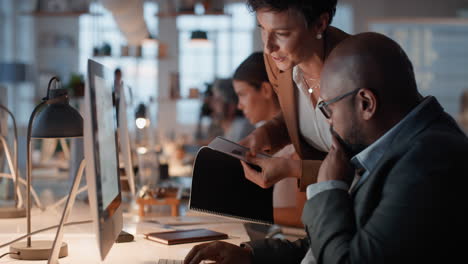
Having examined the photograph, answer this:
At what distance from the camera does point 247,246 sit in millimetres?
1577

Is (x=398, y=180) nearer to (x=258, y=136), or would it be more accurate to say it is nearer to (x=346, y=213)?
(x=346, y=213)

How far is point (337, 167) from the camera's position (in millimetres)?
1208

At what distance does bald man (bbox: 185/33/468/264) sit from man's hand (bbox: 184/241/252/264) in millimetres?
269

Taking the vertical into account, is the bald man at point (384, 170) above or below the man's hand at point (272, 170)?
above

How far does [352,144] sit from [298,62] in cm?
56

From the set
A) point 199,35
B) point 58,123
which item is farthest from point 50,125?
point 199,35

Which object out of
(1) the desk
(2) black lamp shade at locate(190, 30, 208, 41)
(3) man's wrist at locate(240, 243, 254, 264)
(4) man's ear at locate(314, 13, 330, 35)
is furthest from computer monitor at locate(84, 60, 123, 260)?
(2) black lamp shade at locate(190, 30, 208, 41)

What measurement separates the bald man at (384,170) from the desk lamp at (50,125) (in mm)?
676

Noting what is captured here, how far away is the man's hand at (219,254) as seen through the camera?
147cm

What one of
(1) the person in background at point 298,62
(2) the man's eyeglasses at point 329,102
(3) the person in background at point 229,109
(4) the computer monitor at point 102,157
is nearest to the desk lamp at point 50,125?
(4) the computer monitor at point 102,157

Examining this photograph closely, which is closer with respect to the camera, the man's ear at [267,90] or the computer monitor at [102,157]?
the computer monitor at [102,157]

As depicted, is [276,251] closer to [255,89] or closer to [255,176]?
[255,176]

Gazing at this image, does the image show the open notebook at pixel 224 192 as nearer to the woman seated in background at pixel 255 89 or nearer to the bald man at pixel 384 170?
the bald man at pixel 384 170

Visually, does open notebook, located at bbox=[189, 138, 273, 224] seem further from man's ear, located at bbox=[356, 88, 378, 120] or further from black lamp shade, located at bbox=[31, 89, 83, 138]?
man's ear, located at bbox=[356, 88, 378, 120]
